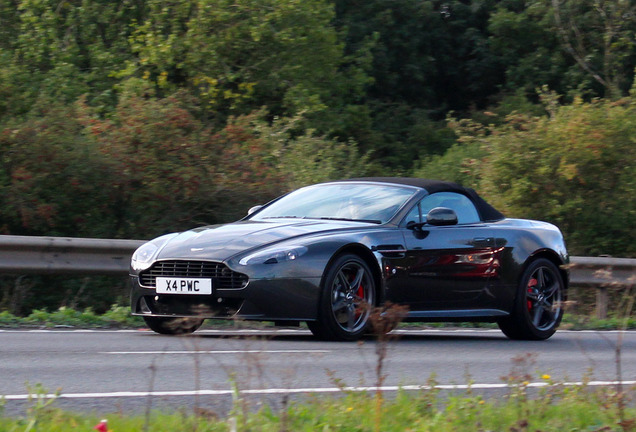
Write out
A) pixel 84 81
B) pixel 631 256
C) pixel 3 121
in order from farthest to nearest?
pixel 84 81 < pixel 631 256 < pixel 3 121

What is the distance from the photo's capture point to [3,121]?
14547mm

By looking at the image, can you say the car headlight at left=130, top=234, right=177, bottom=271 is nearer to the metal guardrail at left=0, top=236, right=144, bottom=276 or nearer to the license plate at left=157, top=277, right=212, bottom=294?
the license plate at left=157, top=277, right=212, bottom=294

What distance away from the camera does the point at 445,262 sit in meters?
9.73

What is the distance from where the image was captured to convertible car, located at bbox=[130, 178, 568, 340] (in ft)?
27.7

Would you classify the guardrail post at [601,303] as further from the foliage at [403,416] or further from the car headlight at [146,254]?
the foliage at [403,416]

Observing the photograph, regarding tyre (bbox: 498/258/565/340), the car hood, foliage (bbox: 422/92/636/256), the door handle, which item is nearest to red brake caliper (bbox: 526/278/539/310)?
tyre (bbox: 498/258/565/340)

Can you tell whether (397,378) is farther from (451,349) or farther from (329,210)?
(329,210)

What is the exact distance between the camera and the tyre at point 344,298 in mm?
8586

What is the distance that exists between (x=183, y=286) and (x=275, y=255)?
77cm

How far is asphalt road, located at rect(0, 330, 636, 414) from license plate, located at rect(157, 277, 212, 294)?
40 centimetres

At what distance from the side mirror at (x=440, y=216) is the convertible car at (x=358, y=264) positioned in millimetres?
12

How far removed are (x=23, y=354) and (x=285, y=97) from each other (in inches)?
712

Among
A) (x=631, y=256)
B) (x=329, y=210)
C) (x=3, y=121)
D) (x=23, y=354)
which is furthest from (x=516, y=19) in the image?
(x=23, y=354)

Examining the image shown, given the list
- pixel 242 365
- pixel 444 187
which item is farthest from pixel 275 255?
pixel 444 187
